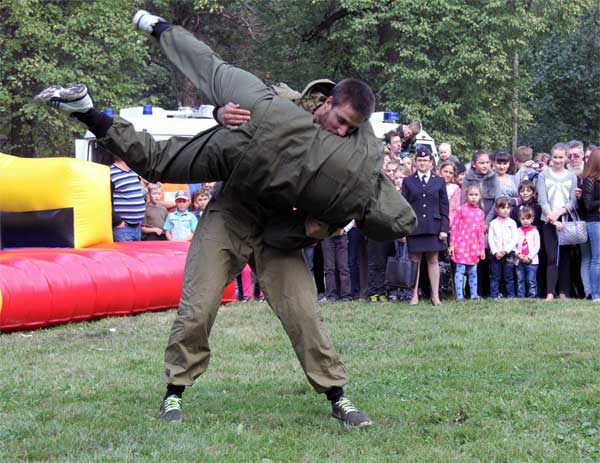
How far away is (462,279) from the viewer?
13.0m

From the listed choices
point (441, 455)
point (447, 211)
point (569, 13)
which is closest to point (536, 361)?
point (441, 455)

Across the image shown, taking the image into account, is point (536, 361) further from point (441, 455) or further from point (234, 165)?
point (234, 165)

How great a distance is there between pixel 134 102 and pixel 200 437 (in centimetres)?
2351

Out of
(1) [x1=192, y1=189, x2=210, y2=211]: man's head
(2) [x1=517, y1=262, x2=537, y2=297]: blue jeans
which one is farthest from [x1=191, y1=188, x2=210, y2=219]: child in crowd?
(2) [x1=517, y1=262, x2=537, y2=297]: blue jeans

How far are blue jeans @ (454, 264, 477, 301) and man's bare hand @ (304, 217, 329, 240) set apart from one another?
722cm

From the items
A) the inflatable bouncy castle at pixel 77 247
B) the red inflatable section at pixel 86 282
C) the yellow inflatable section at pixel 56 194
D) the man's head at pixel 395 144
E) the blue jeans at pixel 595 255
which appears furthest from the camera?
the man's head at pixel 395 144

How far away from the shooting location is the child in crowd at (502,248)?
42.3 feet

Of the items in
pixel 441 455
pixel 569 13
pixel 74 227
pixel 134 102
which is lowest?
pixel 441 455

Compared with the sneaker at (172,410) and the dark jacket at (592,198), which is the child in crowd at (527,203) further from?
the sneaker at (172,410)

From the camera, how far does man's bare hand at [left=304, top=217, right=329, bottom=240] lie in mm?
5895

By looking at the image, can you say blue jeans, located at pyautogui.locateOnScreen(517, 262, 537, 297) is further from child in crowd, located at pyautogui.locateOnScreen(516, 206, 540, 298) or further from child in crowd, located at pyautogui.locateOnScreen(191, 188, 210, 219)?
child in crowd, located at pyautogui.locateOnScreen(191, 188, 210, 219)

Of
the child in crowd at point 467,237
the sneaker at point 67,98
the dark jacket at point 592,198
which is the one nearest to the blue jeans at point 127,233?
the child in crowd at point 467,237

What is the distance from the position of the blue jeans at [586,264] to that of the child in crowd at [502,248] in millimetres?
844

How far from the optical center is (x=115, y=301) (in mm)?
11406
